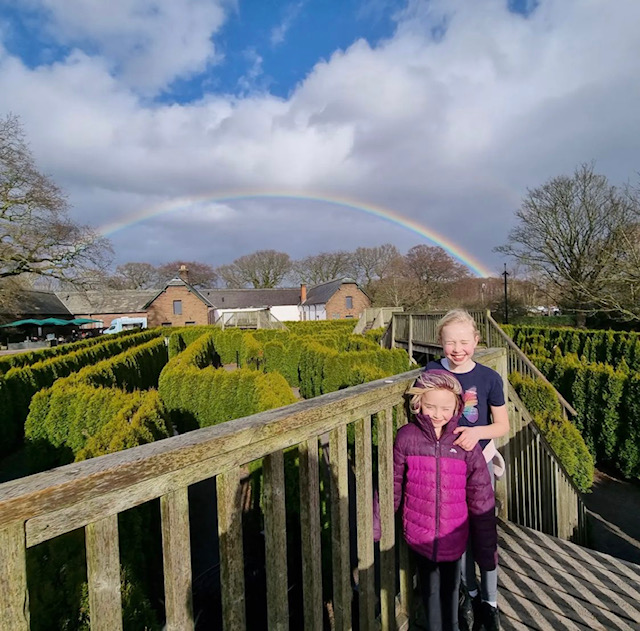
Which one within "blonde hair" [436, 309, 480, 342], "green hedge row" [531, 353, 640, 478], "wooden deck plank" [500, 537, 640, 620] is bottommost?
"green hedge row" [531, 353, 640, 478]

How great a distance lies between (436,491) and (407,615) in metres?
0.79

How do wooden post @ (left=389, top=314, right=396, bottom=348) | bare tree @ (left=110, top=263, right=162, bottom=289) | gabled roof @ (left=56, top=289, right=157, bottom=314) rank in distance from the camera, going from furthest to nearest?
bare tree @ (left=110, top=263, right=162, bottom=289) → gabled roof @ (left=56, top=289, right=157, bottom=314) → wooden post @ (left=389, top=314, right=396, bottom=348)

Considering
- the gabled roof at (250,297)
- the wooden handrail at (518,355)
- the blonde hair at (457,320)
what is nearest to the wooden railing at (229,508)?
the blonde hair at (457,320)

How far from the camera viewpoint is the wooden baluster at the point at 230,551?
3.78ft

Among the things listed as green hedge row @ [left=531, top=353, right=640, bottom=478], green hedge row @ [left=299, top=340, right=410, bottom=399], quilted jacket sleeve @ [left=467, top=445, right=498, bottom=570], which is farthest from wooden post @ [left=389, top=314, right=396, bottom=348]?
quilted jacket sleeve @ [left=467, top=445, right=498, bottom=570]

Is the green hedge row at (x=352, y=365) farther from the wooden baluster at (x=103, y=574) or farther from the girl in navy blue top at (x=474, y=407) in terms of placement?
the wooden baluster at (x=103, y=574)

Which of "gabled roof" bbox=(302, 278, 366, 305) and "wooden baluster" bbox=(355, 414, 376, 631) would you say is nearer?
"wooden baluster" bbox=(355, 414, 376, 631)

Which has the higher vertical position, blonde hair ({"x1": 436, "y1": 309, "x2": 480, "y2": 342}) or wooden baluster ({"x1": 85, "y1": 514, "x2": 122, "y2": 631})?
blonde hair ({"x1": 436, "y1": 309, "x2": 480, "y2": 342})

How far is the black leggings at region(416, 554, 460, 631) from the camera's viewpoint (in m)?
1.90

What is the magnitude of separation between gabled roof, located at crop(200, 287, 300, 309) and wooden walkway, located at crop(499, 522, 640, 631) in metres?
49.8

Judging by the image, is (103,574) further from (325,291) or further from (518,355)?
(325,291)

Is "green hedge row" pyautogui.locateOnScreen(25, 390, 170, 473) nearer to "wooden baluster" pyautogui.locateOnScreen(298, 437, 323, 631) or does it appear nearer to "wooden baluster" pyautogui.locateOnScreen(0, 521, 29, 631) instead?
"wooden baluster" pyautogui.locateOnScreen(298, 437, 323, 631)

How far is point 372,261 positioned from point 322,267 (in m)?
9.58

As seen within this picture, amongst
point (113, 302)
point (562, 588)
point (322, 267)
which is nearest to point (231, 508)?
point (562, 588)
